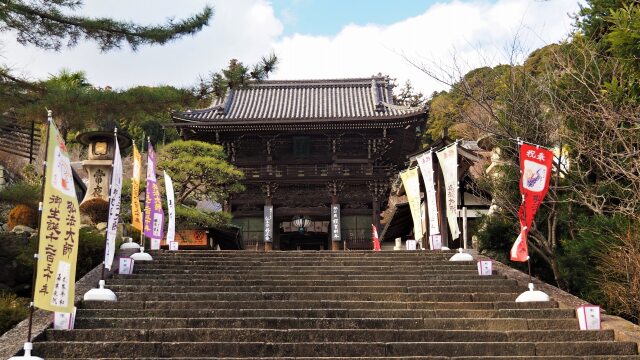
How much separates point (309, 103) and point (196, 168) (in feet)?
28.9

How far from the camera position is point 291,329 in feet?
21.2

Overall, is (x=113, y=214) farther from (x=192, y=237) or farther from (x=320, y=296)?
(x=192, y=237)

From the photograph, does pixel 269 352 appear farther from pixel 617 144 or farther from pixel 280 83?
pixel 280 83

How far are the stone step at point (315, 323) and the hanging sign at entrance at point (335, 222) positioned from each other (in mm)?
13944

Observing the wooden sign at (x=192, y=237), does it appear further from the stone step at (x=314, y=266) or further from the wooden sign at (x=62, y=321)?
the wooden sign at (x=62, y=321)

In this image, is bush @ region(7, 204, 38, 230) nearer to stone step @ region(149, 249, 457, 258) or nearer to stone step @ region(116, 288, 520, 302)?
stone step @ region(149, 249, 457, 258)

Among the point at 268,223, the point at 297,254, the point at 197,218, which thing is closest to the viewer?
the point at 297,254

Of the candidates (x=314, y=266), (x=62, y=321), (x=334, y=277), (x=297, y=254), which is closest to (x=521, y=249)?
(x=334, y=277)

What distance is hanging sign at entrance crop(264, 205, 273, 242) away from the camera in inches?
811

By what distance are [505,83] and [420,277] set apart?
14.1 feet

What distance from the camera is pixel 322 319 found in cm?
673

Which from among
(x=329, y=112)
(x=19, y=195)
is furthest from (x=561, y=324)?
(x=329, y=112)

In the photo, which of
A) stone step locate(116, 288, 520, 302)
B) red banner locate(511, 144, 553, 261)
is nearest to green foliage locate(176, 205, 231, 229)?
stone step locate(116, 288, 520, 302)

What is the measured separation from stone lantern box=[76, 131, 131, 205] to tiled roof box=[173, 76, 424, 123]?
217 inches
